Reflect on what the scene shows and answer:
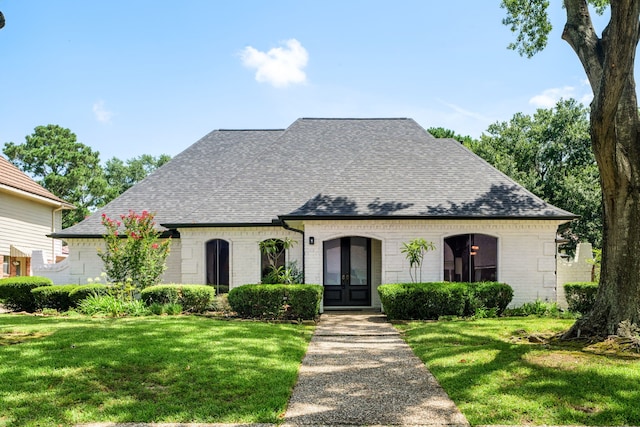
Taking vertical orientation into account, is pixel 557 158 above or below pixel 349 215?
above

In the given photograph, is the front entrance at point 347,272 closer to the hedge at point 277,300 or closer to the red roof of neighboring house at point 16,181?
the hedge at point 277,300

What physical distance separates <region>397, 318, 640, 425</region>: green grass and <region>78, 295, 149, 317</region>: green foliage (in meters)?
8.14

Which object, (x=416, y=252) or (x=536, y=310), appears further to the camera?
(x=416, y=252)

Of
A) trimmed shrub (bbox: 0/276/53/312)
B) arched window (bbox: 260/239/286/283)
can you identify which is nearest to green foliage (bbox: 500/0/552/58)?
arched window (bbox: 260/239/286/283)

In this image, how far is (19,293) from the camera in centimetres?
1591

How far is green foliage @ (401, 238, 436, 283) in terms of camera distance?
15.2 m

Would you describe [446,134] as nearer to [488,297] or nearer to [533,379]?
[488,297]

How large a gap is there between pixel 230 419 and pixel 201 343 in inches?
158

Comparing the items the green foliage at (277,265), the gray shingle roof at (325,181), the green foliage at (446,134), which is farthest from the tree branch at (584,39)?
the green foliage at (446,134)

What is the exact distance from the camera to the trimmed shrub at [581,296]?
576 inches

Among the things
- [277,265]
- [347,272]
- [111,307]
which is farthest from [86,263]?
[347,272]

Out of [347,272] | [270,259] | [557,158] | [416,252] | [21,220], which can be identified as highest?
[557,158]

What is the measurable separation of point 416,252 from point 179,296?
24.4ft

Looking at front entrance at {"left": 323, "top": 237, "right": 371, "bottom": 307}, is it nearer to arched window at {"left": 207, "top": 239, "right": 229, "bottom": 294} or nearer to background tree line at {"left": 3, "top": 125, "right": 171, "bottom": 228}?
arched window at {"left": 207, "top": 239, "right": 229, "bottom": 294}
